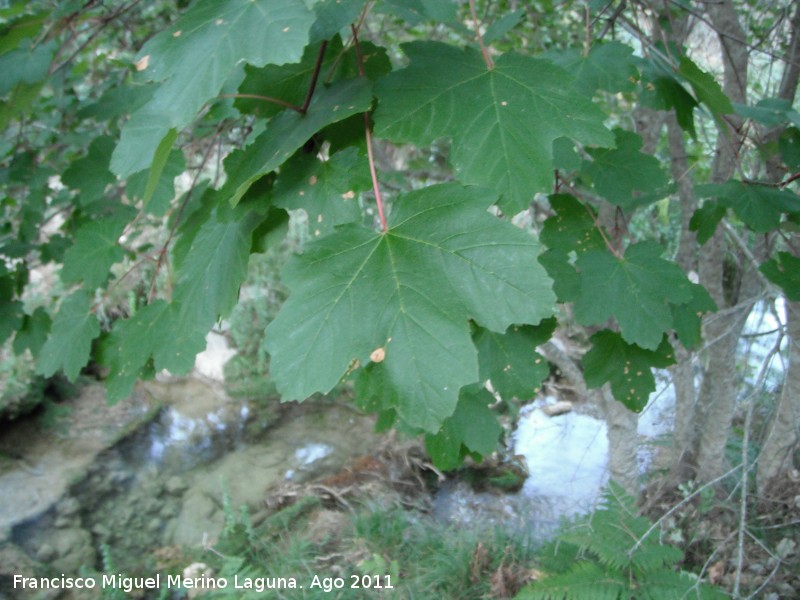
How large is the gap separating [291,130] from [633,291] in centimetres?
71

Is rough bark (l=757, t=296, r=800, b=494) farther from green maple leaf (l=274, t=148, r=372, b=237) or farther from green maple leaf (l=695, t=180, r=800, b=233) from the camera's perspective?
green maple leaf (l=274, t=148, r=372, b=237)

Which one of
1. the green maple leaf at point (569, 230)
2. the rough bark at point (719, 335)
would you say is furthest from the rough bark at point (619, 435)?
the green maple leaf at point (569, 230)

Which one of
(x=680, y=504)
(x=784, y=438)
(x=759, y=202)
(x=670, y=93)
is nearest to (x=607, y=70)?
(x=670, y=93)

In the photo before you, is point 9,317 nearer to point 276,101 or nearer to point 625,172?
point 276,101

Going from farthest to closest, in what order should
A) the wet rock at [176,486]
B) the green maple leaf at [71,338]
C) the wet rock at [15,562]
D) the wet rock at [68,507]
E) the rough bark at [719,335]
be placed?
the wet rock at [176,486] < the wet rock at [68,507] < the wet rock at [15,562] < the rough bark at [719,335] < the green maple leaf at [71,338]

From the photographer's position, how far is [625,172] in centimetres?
134

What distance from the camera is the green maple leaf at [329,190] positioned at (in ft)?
2.85

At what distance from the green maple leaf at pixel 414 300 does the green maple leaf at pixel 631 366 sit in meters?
0.66

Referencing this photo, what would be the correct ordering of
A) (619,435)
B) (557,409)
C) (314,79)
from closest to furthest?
1. (314,79)
2. (619,435)
3. (557,409)

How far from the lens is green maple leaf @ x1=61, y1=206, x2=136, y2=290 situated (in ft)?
5.06

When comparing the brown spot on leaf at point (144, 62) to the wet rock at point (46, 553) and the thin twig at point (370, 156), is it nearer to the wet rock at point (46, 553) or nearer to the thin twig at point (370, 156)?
the thin twig at point (370, 156)

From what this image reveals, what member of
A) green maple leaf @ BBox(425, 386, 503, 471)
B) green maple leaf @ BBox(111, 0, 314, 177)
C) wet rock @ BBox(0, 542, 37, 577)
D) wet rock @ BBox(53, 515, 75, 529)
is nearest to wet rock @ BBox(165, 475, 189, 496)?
wet rock @ BBox(53, 515, 75, 529)

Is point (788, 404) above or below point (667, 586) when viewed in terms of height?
above

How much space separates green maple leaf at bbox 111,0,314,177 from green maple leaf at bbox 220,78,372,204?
5.3 inches
